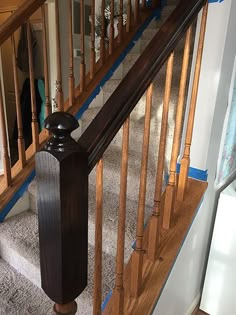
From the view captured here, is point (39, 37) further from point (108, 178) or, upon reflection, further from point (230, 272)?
point (230, 272)

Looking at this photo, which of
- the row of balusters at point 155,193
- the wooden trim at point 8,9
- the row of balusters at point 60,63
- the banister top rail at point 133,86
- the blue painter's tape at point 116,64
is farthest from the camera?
the wooden trim at point 8,9

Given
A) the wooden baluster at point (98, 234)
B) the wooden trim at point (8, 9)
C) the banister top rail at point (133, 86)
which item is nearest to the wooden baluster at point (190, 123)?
the banister top rail at point (133, 86)

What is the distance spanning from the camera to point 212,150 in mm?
1321

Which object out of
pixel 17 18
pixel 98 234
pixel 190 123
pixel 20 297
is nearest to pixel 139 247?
pixel 98 234

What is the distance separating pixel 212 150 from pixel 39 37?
2.72 metres

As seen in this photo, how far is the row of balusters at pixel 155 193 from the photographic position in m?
0.85

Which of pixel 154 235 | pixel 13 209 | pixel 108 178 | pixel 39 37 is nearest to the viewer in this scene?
pixel 154 235

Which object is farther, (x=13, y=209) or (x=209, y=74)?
(x=13, y=209)

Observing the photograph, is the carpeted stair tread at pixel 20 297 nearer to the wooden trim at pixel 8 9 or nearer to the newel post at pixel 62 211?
the newel post at pixel 62 211

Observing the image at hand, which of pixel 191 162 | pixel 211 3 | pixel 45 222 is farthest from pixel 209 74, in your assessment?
pixel 45 222

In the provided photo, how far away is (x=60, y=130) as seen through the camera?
0.60m

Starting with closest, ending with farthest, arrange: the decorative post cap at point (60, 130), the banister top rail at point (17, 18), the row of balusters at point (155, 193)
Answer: the decorative post cap at point (60, 130) < the row of balusters at point (155, 193) < the banister top rail at point (17, 18)

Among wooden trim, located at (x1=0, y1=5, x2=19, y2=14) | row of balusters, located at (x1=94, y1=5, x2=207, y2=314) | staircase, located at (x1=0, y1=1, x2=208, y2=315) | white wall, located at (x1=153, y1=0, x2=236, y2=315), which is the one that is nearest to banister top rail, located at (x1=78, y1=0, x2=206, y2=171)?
row of balusters, located at (x1=94, y1=5, x2=207, y2=314)

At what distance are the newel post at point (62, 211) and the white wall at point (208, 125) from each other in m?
0.64
